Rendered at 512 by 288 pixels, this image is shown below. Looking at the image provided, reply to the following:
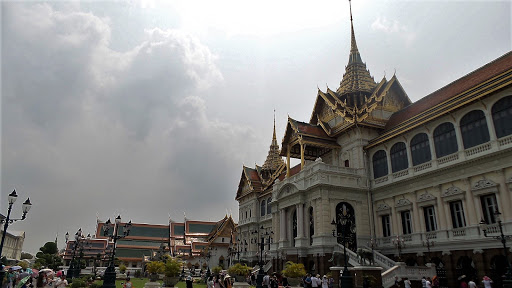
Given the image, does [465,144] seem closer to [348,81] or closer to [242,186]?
[348,81]

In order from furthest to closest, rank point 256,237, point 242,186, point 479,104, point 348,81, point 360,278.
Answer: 1. point 242,186
2. point 256,237
3. point 348,81
4. point 479,104
5. point 360,278

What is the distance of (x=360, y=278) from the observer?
17.6 meters

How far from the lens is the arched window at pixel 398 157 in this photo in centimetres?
2477

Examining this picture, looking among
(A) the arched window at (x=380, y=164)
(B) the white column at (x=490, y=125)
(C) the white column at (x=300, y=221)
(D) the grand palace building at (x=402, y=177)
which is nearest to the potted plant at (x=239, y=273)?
(D) the grand palace building at (x=402, y=177)

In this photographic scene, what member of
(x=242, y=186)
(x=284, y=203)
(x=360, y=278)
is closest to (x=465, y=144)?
(x=360, y=278)

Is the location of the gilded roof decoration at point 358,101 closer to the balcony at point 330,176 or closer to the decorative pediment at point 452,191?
the balcony at point 330,176

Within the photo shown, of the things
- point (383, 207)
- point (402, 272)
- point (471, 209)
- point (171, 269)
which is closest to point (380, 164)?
point (383, 207)

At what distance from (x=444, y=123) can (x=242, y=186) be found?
34415mm

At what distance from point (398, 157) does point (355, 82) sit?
10270mm

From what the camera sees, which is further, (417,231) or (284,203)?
(284,203)

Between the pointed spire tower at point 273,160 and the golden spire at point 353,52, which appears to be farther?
the pointed spire tower at point 273,160

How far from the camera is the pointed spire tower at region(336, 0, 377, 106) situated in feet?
105

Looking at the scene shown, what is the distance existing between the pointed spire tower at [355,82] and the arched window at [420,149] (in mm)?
7641

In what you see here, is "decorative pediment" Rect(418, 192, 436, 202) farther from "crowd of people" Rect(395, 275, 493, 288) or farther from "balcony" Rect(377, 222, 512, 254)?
"crowd of people" Rect(395, 275, 493, 288)
